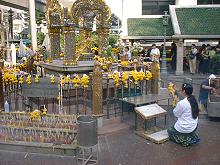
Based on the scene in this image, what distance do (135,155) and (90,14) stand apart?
7.08 m

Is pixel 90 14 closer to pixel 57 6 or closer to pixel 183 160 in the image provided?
pixel 57 6

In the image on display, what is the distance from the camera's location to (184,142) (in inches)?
293

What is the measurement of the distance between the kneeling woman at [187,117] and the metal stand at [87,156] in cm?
206

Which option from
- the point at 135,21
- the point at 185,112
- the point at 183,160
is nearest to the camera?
the point at 183,160

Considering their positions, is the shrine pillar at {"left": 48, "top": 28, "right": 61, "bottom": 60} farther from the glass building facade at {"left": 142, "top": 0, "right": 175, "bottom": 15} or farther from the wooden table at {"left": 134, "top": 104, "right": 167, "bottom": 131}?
the glass building facade at {"left": 142, "top": 0, "right": 175, "bottom": 15}

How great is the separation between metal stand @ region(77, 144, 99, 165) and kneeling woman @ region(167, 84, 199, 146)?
2.06m

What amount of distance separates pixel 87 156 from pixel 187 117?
8.13 ft

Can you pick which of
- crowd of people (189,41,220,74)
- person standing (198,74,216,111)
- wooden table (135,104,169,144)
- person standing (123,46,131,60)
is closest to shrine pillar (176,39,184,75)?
crowd of people (189,41,220,74)

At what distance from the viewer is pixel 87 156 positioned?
6750 mm

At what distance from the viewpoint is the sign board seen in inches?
352

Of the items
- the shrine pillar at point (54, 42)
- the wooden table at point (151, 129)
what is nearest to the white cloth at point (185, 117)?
the wooden table at point (151, 129)

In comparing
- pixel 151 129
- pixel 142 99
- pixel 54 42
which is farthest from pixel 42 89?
pixel 54 42

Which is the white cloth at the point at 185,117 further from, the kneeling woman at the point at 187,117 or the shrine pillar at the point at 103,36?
the shrine pillar at the point at 103,36

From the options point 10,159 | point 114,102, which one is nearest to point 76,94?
point 114,102
